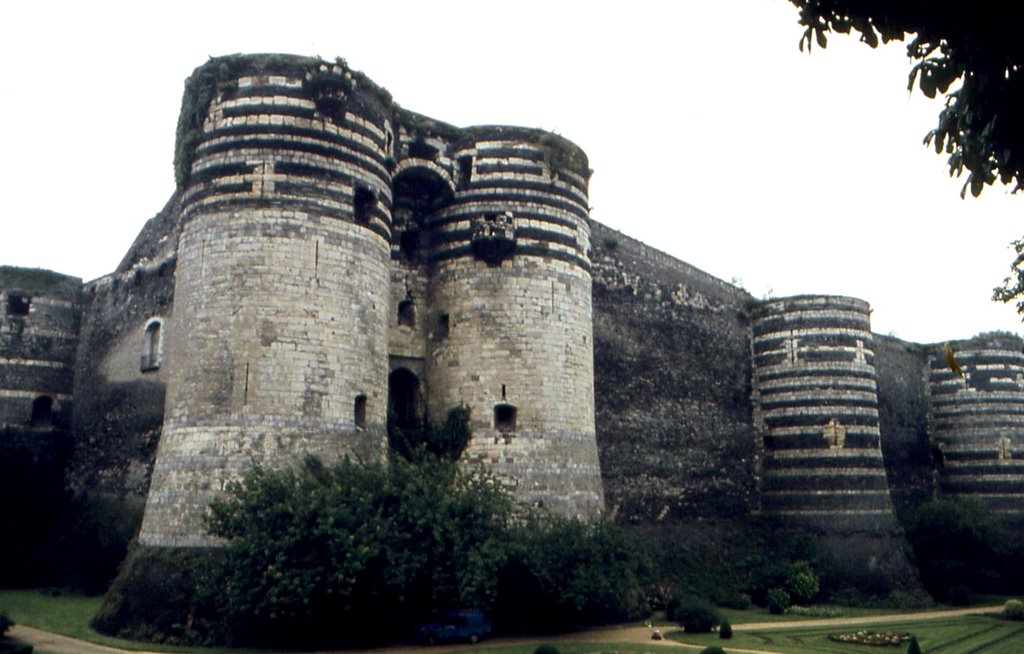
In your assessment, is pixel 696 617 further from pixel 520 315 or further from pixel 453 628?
pixel 520 315

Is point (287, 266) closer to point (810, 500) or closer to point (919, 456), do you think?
point (810, 500)

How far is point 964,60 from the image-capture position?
6.44 meters

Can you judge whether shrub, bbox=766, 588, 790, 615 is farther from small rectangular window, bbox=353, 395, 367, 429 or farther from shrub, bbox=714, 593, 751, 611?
small rectangular window, bbox=353, 395, 367, 429

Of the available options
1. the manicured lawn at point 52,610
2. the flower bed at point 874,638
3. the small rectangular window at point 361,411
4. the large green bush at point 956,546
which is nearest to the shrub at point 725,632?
the flower bed at point 874,638

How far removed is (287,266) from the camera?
19016 millimetres

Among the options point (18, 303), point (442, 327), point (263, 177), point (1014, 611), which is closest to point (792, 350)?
point (1014, 611)

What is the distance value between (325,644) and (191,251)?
8.89 m

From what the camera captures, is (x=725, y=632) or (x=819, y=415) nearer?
(x=725, y=632)

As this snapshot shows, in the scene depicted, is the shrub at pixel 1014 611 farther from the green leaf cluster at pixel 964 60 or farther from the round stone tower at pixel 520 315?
the green leaf cluster at pixel 964 60

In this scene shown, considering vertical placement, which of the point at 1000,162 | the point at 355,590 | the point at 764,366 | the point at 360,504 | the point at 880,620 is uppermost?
the point at 764,366

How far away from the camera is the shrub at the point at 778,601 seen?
998 inches

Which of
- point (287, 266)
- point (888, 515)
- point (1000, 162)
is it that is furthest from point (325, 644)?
point (888, 515)

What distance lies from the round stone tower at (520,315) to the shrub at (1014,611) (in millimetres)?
12770

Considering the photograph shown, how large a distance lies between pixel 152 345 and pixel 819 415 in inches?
838
